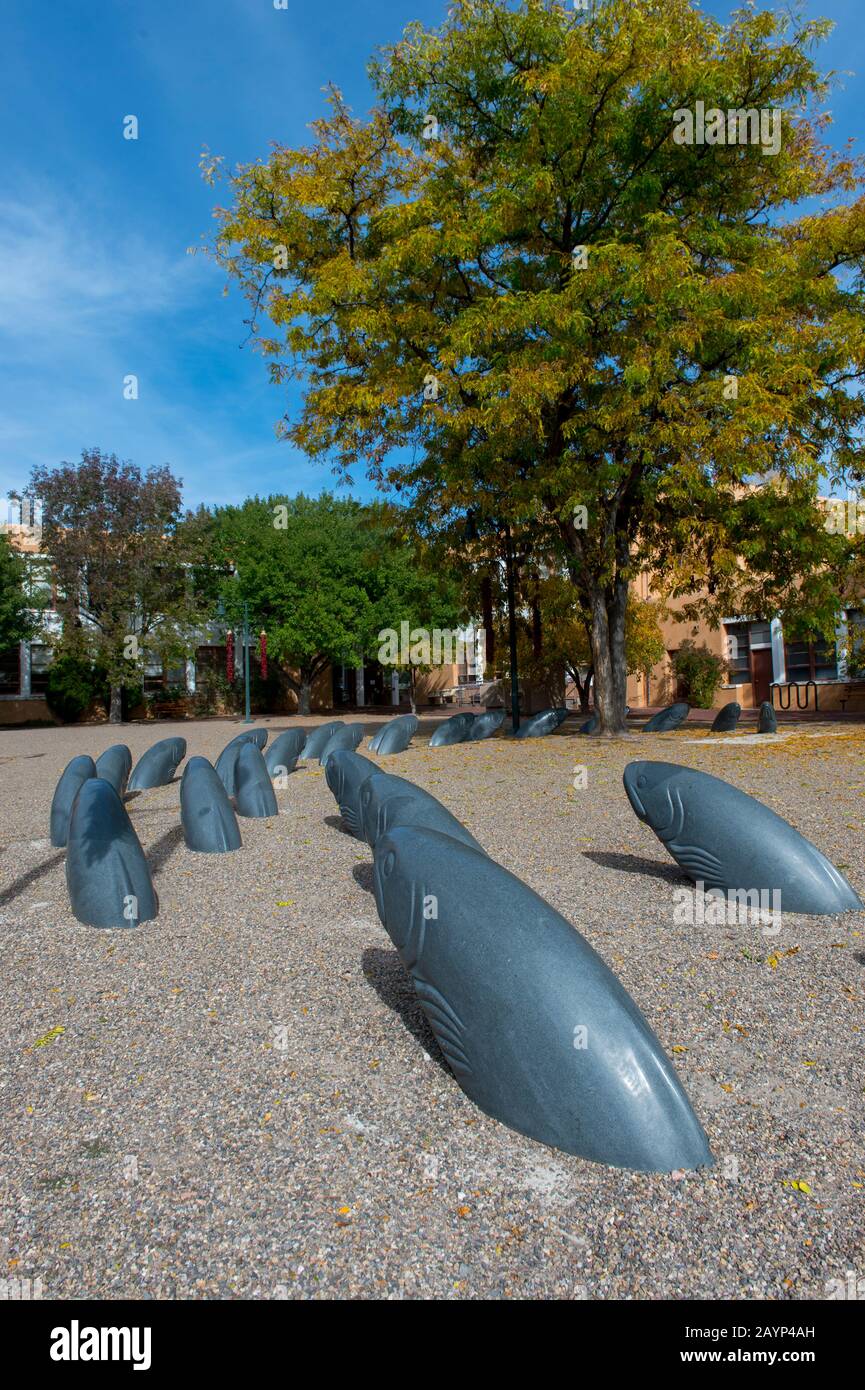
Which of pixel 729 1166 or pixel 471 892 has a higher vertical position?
pixel 471 892

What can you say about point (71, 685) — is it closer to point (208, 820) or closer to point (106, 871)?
point (208, 820)

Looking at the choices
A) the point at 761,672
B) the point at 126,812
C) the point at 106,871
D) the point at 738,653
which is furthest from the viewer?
the point at 738,653

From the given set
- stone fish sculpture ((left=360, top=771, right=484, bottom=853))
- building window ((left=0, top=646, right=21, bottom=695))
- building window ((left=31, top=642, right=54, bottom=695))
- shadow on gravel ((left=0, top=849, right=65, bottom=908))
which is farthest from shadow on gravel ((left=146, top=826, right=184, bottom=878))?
building window ((left=0, top=646, right=21, bottom=695))

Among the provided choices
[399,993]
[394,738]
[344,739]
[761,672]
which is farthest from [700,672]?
[399,993]

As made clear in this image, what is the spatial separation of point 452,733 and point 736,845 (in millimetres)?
11594

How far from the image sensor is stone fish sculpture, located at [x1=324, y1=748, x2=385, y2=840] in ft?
24.8

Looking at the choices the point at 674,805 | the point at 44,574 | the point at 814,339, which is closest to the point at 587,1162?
the point at 674,805

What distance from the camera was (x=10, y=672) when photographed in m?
36.2

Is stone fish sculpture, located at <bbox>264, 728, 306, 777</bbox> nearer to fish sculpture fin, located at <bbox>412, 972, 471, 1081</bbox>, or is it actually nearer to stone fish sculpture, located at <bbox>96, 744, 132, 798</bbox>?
stone fish sculpture, located at <bbox>96, 744, 132, 798</bbox>

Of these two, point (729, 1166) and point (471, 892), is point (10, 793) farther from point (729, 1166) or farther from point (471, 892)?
point (729, 1166)

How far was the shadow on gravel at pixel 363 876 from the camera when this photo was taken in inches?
246

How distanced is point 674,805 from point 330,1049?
9.94 ft

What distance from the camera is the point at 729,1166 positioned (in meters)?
2.67

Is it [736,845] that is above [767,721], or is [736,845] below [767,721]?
below
